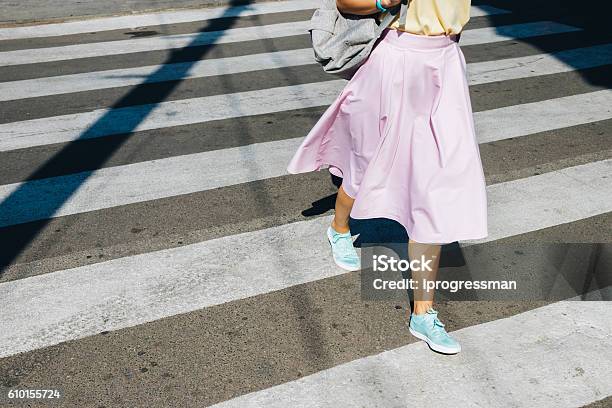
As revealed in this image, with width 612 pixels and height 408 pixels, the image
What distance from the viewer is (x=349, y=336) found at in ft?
11.5

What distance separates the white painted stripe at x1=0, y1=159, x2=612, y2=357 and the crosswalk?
1cm

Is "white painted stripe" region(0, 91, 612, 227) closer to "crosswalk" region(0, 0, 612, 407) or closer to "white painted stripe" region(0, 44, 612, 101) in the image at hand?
"crosswalk" region(0, 0, 612, 407)

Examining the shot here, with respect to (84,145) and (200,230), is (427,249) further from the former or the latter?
(84,145)

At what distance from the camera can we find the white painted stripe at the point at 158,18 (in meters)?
9.16

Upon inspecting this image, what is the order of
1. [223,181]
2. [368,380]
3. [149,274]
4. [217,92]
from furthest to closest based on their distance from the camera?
[217,92]
[223,181]
[149,274]
[368,380]

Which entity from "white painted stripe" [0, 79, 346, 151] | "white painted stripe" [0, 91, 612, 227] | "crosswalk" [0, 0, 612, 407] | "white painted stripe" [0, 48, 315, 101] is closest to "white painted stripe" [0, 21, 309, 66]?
"crosswalk" [0, 0, 612, 407]

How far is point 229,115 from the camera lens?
634 cm

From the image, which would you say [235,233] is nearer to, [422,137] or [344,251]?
[344,251]

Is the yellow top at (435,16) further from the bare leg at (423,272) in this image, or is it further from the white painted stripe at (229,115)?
the white painted stripe at (229,115)

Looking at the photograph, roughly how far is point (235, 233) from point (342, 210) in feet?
2.49

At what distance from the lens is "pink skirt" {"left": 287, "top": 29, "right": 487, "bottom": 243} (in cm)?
328

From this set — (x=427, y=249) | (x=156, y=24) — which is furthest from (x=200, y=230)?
(x=156, y=24)

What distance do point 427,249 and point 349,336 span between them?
1.68 feet

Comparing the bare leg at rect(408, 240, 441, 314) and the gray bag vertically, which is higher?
the gray bag
